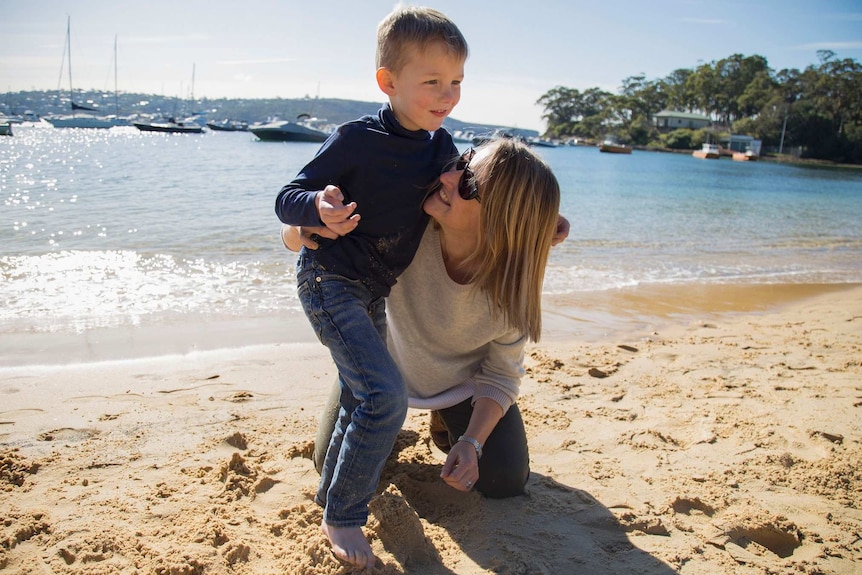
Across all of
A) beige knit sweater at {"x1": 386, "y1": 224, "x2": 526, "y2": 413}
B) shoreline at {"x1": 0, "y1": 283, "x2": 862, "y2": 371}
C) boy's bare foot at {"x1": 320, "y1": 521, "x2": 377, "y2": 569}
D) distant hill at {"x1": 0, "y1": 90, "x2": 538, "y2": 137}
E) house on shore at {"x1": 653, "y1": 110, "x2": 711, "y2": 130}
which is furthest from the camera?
house on shore at {"x1": 653, "y1": 110, "x2": 711, "y2": 130}

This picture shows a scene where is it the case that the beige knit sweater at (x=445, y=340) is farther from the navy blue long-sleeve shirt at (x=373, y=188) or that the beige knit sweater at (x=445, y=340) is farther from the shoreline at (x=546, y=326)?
the shoreline at (x=546, y=326)

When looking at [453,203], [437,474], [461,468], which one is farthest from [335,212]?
[437,474]

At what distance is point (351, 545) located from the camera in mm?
2000

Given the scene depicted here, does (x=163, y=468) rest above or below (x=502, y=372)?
below

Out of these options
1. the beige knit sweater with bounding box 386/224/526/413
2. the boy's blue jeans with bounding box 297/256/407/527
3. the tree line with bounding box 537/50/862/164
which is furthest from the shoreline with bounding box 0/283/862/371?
the tree line with bounding box 537/50/862/164

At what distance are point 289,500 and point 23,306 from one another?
3.75m

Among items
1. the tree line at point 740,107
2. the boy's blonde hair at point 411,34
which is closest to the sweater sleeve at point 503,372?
the boy's blonde hair at point 411,34

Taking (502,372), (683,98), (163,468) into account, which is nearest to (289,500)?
A: (163,468)

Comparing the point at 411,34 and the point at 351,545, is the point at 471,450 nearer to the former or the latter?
the point at 351,545

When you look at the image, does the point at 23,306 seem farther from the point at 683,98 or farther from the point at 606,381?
the point at 683,98

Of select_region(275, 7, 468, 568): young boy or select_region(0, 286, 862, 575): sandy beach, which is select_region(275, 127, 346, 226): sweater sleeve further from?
select_region(0, 286, 862, 575): sandy beach

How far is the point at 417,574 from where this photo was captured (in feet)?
6.54

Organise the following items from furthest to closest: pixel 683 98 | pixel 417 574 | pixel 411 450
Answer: pixel 683 98, pixel 411 450, pixel 417 574

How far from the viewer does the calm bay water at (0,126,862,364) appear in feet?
17.2
